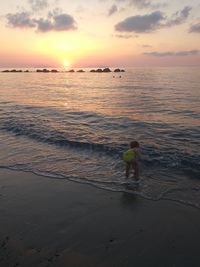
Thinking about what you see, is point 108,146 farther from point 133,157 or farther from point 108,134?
point 133,157

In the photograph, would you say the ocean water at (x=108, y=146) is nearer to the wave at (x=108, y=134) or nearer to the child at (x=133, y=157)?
the wave at (x=108, y=134)

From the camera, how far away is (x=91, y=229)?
25.2 feet

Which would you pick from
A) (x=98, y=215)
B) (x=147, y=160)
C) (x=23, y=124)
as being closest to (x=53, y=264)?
(x=98, y=215)

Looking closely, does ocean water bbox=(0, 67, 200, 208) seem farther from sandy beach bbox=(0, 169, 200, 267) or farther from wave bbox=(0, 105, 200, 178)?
sandy beach bbox=(0, 169, 200, 267)

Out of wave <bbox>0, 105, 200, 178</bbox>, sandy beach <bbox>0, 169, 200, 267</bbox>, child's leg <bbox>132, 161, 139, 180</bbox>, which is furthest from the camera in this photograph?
wave <bbox>0, 105, 200, 178</bbox>

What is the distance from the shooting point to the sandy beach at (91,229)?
21.2 ft

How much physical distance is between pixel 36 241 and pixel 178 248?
Answer: 3380 millimetres

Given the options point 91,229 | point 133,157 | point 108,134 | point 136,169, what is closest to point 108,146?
point 108,134

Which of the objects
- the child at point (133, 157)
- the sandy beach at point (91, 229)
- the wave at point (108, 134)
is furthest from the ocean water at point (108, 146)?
the sandy beach at point (91, 229)

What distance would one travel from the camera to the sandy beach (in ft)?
21.2

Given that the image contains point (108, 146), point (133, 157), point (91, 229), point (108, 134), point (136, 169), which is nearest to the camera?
point (91, 229)

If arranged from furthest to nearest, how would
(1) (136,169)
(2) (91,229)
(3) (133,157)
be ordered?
(1) (136,169), (3) (133,157), (2) (91,229)

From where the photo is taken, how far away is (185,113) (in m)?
26.2

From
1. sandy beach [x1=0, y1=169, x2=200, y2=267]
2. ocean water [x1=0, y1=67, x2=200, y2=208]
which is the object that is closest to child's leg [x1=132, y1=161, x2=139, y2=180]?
ocean water [x1=0, y1=67, x2=200, y2=208]
